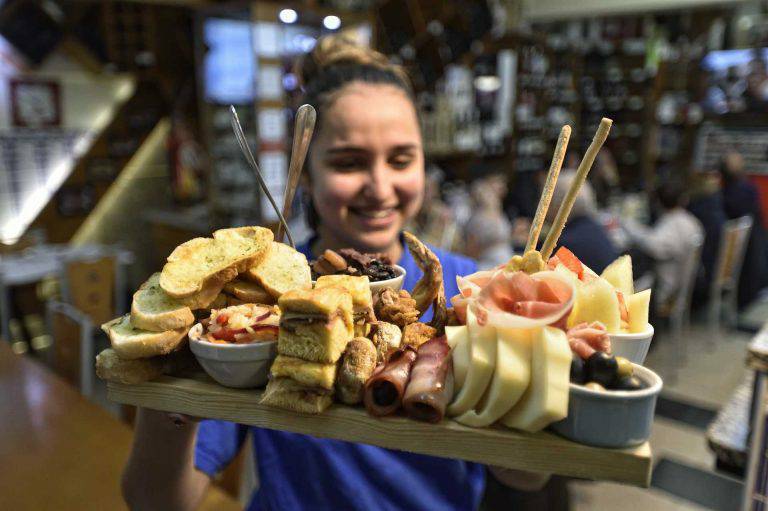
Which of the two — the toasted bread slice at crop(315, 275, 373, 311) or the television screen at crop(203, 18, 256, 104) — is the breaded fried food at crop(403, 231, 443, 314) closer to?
the toasted bread slice at crop(315, 275, 373, 311)

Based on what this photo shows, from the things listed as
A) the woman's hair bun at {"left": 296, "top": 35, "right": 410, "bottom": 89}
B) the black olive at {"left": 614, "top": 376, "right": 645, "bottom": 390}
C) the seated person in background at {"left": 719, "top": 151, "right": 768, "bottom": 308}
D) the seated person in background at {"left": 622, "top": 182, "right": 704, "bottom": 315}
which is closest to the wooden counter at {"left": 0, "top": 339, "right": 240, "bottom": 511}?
the woman's hair bun at {"left": 296, "top": 35, "right": 410, "bottom": 89}

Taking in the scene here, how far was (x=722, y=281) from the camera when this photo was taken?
4734mm

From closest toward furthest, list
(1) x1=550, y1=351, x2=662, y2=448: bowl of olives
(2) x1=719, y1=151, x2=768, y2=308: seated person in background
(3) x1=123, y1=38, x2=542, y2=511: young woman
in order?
(1) x1=550, y1=351, x2=662, y2=448: bowl of olives, (3) x1=123, y1=38, x2=542, y2=511: young woman, (2) x1=719, y1=151, x2=768, y2=308: seated person in background

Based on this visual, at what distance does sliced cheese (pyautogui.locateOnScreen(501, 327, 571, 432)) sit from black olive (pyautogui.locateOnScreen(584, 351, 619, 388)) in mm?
29

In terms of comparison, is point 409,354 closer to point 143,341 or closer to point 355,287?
point 355,287

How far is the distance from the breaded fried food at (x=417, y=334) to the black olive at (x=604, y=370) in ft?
0.68

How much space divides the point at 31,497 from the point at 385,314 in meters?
1.48

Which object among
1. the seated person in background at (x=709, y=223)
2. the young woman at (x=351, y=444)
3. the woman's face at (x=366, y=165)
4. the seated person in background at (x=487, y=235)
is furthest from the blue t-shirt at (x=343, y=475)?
the seated person in background at (x=709, y=223)

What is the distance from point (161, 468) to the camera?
1.01 meters

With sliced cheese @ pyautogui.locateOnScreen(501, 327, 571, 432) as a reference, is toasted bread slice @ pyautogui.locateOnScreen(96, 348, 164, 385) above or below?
below

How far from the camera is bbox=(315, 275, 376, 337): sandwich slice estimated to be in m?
0.67

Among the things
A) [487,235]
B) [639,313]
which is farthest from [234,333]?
[487,235]

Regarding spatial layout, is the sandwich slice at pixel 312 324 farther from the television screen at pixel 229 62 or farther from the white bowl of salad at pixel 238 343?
the television screen at pixel 229 62

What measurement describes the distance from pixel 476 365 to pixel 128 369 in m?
0.46
